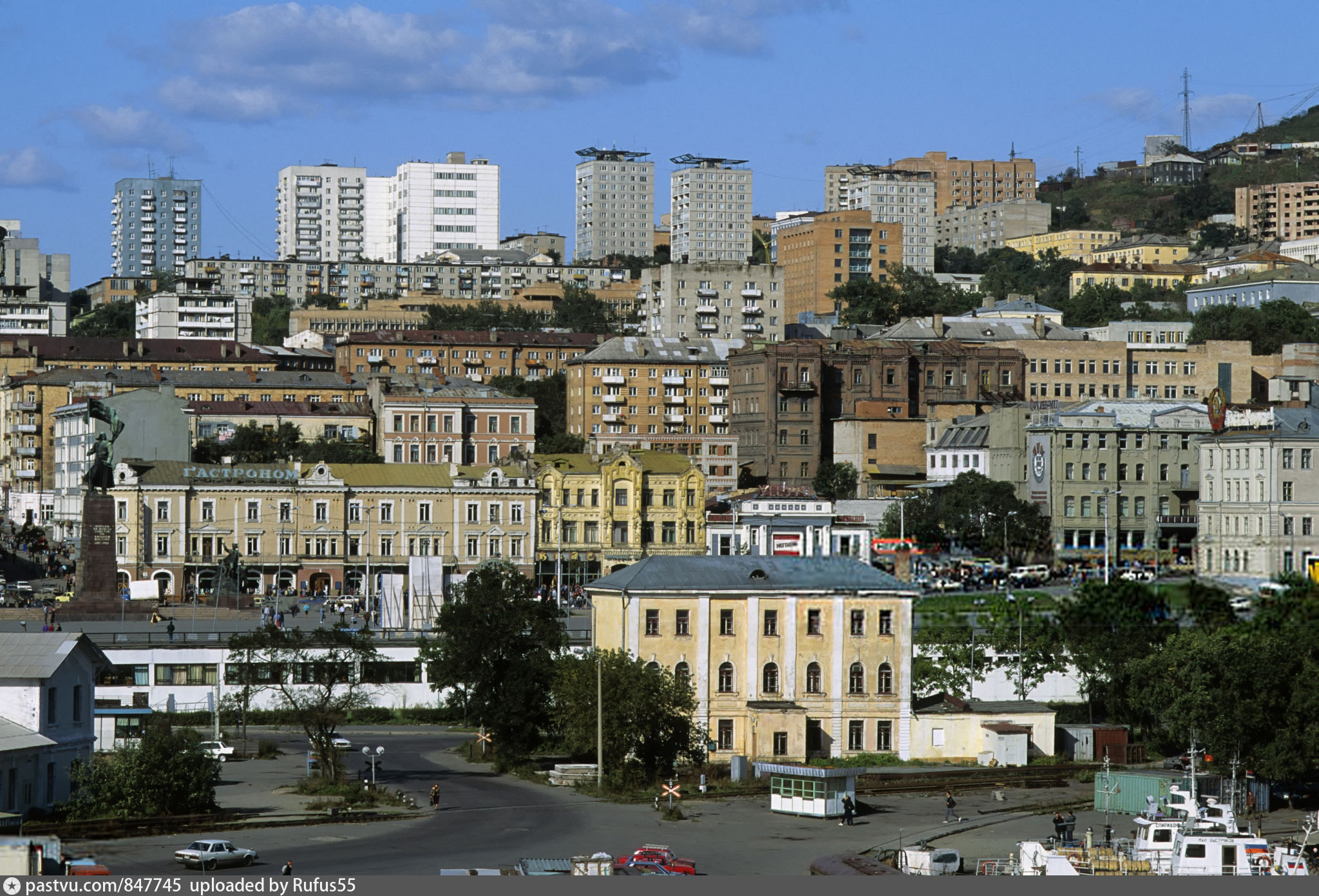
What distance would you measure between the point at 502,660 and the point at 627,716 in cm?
695

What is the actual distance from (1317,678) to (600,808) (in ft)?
79.2

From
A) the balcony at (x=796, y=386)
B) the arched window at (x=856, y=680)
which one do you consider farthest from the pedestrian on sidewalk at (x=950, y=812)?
the balcony at (x=796, y=386)

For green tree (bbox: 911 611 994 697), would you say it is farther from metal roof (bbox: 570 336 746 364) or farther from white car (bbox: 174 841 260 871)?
metal roof (bbox: 570 336 746 364)

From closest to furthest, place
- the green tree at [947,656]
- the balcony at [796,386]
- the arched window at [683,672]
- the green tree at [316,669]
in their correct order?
the green tree at [316,669]
the arched window at [683,672]
the green tree at [947,656]
the balcony at [796,386]

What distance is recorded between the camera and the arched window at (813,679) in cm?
7450

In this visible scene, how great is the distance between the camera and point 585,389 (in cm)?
16812

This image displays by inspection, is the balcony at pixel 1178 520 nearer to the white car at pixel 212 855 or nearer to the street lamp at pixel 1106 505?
the street lamp at pixel 1106 505

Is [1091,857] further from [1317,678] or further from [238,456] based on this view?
[238,456]

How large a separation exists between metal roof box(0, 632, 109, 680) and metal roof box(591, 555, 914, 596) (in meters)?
22.7

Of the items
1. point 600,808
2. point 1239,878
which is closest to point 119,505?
point 600,808

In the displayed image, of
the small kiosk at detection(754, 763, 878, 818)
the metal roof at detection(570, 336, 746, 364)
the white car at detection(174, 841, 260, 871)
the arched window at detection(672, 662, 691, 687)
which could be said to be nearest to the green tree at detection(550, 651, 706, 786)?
the arched window at detection(672, 662, 691, 687)

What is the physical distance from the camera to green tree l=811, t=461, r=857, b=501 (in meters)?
141

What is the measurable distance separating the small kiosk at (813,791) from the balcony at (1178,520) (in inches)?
518

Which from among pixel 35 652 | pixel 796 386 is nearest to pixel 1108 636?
pixel 35 652
